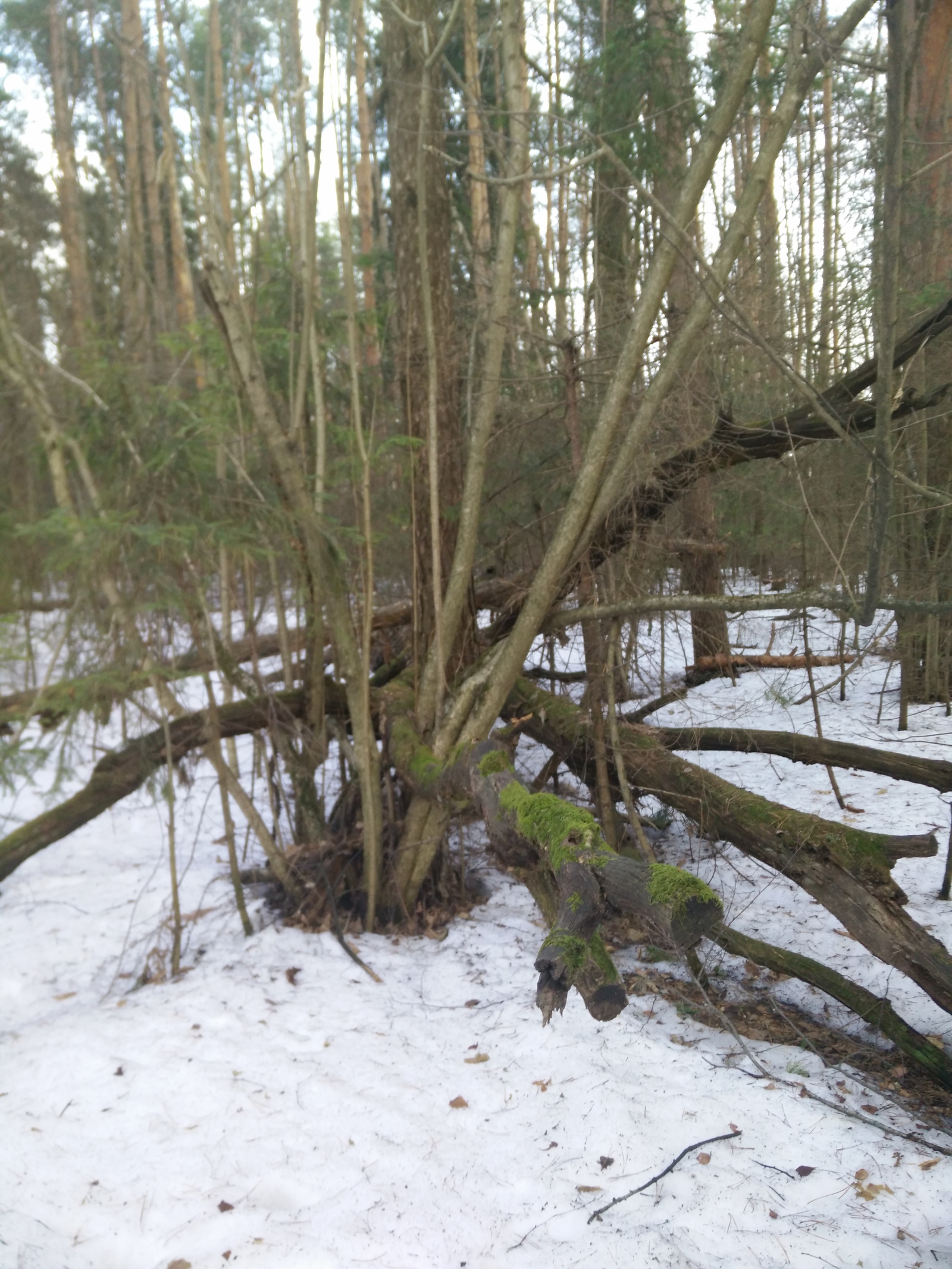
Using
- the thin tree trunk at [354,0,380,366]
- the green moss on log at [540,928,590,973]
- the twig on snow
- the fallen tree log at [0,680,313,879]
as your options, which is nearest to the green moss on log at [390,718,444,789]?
the fallen tree log at [0,680,313,879]

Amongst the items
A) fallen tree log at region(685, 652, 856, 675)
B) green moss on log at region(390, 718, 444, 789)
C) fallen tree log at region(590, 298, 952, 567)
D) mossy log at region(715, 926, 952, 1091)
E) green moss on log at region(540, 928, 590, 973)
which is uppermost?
fallen tree log at region(590, 298, 952, 567)

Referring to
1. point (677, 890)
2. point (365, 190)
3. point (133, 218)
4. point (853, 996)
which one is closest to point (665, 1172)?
point (853, 996)

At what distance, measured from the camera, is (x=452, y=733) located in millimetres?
5902

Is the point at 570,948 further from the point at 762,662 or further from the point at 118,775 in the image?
the point at 762,662

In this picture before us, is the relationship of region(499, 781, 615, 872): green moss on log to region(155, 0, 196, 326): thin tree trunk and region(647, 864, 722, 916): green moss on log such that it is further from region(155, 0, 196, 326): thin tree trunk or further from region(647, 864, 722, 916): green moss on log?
region(155, 0, 196, 326): thin tree trunk

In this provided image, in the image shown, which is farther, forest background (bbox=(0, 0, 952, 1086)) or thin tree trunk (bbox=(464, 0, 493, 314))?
thin tree trunk (bbox=(464, 0, 493, 314))

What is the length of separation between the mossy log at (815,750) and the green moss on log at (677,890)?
2.61m

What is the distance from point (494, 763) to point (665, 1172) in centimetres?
194

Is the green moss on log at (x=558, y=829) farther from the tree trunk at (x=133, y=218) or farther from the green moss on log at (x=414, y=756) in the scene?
the tree trunk at (x=133, y=218)

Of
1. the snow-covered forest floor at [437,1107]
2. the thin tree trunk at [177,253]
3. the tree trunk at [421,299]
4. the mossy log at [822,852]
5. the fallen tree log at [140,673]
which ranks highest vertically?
the thin tree trunk at [177,253]

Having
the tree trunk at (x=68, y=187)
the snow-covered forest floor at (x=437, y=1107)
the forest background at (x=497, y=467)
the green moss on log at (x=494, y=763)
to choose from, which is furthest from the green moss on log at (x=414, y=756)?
the tree trunk at (x=68, y=187)

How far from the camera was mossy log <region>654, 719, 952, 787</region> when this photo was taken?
15.3 feet

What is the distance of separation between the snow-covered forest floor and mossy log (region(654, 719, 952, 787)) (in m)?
0.30

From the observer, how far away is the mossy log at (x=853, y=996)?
4043 mm
